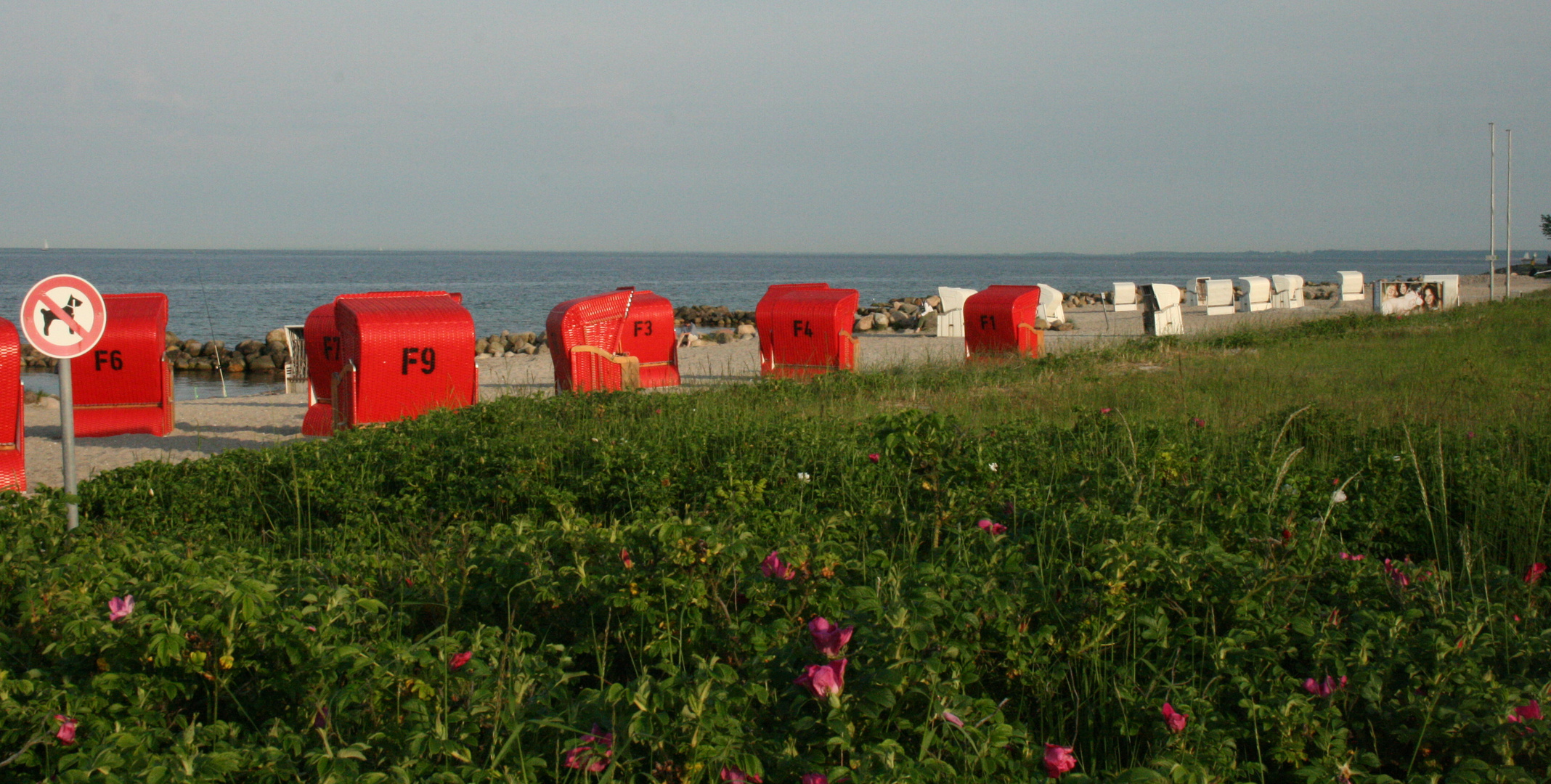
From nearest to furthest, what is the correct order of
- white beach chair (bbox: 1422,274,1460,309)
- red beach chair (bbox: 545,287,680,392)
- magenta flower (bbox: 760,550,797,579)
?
1. magenta flower (bbox: 760,550,797,579)
2. red beach chair (bbox: 545,287,680,392)
3. white beach chair (bbox: 1422,274,1460,309)

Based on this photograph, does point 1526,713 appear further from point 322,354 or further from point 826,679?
point 322,354

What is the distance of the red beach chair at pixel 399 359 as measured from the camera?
10.7 meters

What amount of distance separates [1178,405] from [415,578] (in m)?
7.36

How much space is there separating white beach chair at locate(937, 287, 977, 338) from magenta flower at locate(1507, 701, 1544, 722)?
23.7m

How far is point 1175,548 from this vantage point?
373 cm

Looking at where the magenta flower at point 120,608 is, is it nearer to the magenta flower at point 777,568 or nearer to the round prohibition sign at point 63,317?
the magenta flower at point 777,568

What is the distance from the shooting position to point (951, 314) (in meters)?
26.8

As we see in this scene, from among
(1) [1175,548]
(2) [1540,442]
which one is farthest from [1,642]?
(2) [1540,442]

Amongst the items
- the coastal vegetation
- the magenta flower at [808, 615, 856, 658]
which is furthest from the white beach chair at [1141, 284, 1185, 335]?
the magenta flower at [808, 615, 856, 658]

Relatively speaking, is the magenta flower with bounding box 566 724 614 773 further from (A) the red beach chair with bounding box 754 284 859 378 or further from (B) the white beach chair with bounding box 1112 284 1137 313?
(B) the white beach chair with bounding box 1112 284 1137 313

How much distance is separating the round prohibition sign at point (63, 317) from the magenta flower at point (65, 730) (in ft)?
13.3

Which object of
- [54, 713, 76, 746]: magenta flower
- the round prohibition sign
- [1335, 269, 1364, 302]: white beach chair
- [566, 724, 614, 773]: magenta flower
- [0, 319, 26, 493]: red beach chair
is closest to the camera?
[566, 724, 614, 773]: magenta flower

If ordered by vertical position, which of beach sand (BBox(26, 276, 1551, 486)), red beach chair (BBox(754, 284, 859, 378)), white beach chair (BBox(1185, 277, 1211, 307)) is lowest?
beach sand (BBox(26, 276, 1551, 486))

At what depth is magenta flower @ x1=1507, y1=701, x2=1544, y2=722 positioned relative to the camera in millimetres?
2672
